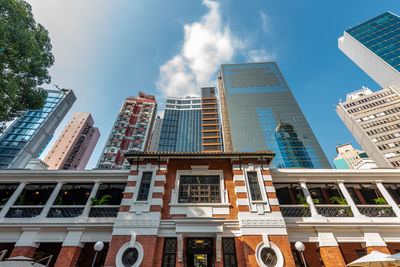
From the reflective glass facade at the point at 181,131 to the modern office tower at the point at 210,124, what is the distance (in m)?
11.0

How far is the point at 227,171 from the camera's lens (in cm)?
1137

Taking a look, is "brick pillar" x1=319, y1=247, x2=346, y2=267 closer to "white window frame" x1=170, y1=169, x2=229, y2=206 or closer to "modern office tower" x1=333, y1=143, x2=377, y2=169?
"white window frame" x1=170, y1=169, x2=229, y2=206

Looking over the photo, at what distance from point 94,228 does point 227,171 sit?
8876 millimetres

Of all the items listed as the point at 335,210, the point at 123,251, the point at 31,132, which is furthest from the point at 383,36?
the point at 31,132

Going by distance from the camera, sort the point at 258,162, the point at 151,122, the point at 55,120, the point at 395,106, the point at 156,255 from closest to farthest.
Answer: the point at 156,255, the point at 258,162, the point at 395,106, the point at 151,122, the point at 55,120

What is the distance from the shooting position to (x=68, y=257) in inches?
363

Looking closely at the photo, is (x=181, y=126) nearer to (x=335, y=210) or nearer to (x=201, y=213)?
(x=201, y=213)

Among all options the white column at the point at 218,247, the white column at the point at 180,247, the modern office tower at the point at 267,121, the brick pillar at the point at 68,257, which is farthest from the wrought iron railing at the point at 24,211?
the modern office tower at the point at 267,121

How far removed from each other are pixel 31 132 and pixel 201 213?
90.3 metres

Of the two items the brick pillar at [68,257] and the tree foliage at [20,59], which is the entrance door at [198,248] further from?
the tree foliage at [20,59]

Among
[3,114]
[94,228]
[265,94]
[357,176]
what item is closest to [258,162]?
[357,176]

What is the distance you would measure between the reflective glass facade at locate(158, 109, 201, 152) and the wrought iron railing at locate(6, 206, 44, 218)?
58583 millimetres

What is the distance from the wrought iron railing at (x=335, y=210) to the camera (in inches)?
408

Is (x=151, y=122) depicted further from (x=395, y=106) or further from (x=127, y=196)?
(x=395, y=106)
